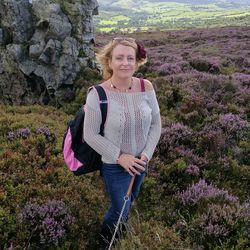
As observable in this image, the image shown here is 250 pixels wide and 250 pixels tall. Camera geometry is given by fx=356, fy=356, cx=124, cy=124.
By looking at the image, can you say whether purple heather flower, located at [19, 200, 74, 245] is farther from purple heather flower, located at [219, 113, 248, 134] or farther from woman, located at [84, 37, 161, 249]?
purple heather flower, located at [219, 113, 248, 134]

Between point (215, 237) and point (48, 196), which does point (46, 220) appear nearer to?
point (48, 196)

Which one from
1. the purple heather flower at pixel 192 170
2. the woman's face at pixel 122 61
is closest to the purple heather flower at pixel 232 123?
the purple heather flower at pixel 192 170

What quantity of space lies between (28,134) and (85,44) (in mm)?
7856

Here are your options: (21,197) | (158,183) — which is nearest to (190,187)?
(158,183)

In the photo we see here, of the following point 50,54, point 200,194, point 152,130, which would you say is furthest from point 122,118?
point 50,54

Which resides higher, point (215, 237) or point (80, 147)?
point (80, 147)

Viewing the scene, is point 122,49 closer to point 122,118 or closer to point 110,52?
point 110,52

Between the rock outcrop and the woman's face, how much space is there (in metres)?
10.1

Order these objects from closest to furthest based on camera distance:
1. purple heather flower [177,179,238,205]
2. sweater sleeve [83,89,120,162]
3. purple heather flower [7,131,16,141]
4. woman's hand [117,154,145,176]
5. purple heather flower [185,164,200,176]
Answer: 1. sweater sleeve [83,89,120,162]
2. woman's hand [117,154,145,176]
3. purple heather flower [177,179,238,205]
4. purple heather flower [185,164,200,176]
5. purple heather flower [7,131,16,141]

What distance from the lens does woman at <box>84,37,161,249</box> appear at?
455cm

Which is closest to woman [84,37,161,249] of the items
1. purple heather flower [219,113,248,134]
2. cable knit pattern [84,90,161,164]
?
cable knit pattern [84,90,161,164]

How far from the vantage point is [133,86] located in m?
4.80

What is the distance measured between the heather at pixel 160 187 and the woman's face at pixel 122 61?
2306 millimetres

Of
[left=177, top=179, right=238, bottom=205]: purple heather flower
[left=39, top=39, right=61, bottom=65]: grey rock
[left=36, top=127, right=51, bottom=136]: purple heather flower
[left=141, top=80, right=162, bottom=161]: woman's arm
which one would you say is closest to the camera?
[left=141, top=80, right=162, bottom=161]: woman's arm
